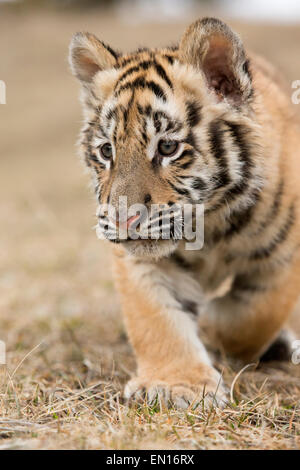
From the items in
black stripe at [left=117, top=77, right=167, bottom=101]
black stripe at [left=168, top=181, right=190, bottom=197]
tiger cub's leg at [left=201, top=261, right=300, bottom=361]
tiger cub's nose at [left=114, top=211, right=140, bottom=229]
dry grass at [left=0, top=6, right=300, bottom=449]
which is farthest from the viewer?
tiger cub's leg at [left=201, top=261, right=300, bottom=361]

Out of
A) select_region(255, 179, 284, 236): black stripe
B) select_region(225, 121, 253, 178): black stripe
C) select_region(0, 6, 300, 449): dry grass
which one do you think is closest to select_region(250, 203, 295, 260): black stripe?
select_region(255, 179, 284, 236): black stripe

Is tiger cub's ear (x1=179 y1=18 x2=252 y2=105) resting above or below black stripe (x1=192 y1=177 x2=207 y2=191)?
above

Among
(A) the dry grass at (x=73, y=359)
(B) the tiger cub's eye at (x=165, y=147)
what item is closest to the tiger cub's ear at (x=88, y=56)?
(B) the tiger cub's eye at (x=165, y=147)

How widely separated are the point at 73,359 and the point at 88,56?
1963 mm

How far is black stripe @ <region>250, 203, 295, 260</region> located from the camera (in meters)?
3.67

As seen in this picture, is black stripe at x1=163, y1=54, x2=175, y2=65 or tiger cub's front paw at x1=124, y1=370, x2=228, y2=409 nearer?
tiger cub's front paw at x1=124, y1=370, x2=228, y2=409

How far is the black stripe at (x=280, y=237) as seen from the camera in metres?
3.67

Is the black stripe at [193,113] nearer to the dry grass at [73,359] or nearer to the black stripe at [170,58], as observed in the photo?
the black stripe at [170,58]

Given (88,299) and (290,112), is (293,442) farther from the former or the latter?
(88,299)

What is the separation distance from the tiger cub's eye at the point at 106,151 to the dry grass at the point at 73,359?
1.21 m

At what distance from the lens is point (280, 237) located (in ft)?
12.1

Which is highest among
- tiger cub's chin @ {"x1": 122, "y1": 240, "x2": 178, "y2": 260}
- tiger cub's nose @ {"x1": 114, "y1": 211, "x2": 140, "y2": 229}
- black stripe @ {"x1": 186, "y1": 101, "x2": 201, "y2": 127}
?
black stripe @ {"x1": 186, "y1": 101, "x2": 201, "y2": 127}

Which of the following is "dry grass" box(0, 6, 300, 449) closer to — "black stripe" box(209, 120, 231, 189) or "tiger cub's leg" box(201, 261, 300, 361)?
"tiger cub's leg" box(201, 261, 300, 361)

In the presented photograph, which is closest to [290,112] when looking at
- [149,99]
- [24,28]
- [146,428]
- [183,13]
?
[149,99]
